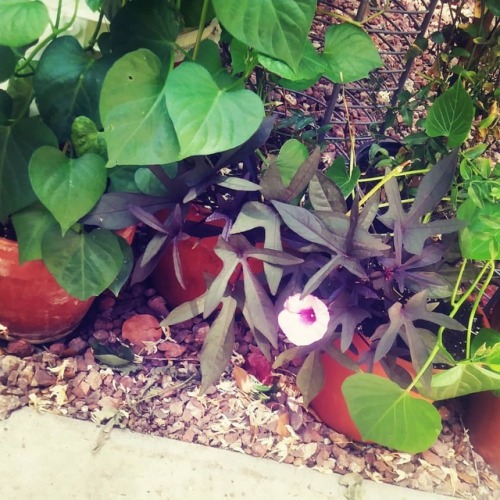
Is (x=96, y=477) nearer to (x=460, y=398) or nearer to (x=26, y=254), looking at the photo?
(x=26, y=254)

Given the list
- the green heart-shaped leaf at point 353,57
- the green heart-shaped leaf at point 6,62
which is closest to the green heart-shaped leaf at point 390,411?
the green heart-shaped leaf at point 353,57

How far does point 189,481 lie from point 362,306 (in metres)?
0.49

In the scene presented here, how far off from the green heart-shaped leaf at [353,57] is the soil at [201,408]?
2.16 feet

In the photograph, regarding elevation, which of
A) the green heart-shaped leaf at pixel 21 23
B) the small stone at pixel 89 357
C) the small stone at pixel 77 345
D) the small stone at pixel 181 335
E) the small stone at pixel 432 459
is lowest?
the small stone at pixel 432 459

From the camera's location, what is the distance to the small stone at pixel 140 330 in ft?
4.46

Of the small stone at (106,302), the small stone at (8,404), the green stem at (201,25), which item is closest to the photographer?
the green stem at (201,25)

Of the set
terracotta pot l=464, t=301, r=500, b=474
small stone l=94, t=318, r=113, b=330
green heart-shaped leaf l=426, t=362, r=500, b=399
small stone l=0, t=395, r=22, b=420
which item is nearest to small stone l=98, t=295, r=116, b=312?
small stone l=94, t=318, r=113, b=330

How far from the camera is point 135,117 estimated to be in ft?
3.01

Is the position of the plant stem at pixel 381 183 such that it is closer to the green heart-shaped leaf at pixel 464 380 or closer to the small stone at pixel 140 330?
the green heart-shaped leaf at pixel 464 380

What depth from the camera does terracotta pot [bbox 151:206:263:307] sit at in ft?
4.25

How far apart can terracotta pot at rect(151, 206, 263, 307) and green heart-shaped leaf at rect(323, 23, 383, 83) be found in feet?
1.28

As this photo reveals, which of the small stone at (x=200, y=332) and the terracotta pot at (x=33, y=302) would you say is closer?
the terracotta pot at (x=33, y=302)

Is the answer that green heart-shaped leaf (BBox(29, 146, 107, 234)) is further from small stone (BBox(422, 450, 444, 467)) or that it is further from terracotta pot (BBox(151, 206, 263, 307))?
small stone (BBox(422, 450, 444, 467))

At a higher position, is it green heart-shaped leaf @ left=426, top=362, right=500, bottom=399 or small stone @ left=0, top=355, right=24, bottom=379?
green heart-shaped leaf @ left=426, top=362, right=500, bottom=399
